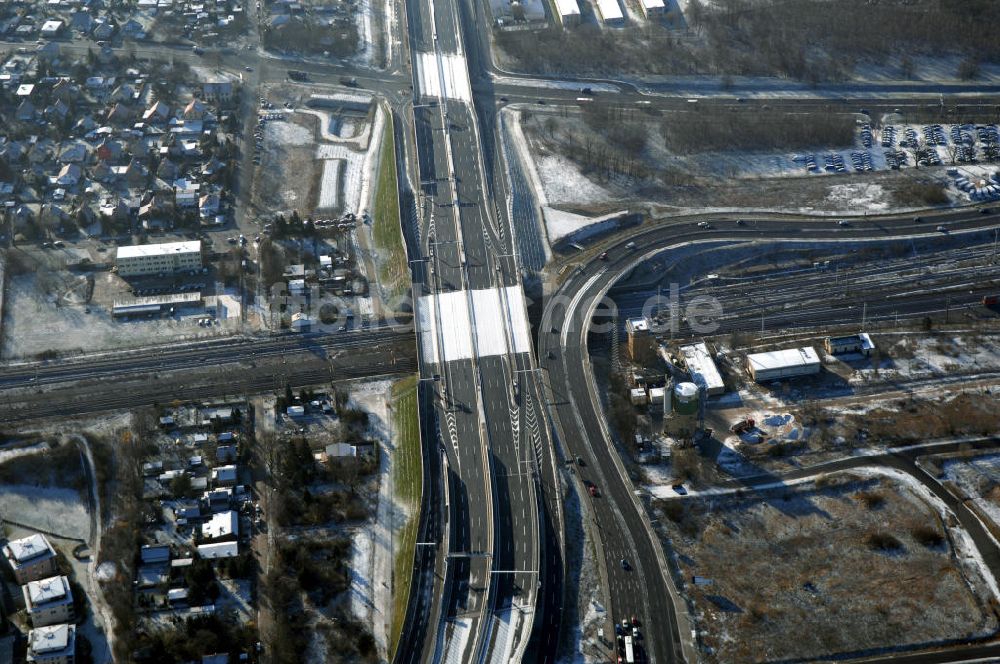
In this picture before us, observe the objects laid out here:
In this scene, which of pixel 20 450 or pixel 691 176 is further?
pixel 691 176

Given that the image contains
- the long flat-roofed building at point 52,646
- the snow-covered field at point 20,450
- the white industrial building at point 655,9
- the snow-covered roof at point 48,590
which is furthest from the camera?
the white industrial building at point 655,9

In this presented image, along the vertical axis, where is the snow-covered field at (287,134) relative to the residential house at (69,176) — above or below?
above

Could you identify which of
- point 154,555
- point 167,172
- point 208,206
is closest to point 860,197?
point 208,206

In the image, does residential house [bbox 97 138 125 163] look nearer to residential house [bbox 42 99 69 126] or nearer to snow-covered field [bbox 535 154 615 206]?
residential house [bbox 42 99 69 126]

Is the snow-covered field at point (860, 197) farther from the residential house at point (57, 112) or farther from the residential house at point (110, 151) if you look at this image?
the residential house at point (57, 112)

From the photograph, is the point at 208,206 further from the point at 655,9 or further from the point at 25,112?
the point at 655,9

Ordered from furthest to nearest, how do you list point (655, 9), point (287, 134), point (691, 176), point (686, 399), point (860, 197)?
point (655, 9)
point (287, 134)
point (691, 176)
point (860, 197)
point (686, 399)

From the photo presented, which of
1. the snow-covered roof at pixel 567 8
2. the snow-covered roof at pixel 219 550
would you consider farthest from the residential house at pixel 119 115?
the snow-covered roof at pixel 219 550
